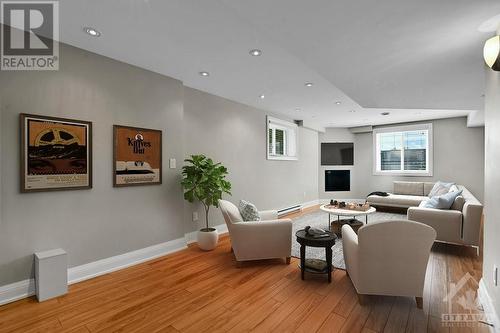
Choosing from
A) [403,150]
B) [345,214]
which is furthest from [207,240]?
[403,150]

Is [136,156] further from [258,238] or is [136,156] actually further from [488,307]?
[488,307]

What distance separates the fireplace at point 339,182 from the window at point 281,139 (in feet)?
6.94

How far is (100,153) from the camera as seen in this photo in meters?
2.95

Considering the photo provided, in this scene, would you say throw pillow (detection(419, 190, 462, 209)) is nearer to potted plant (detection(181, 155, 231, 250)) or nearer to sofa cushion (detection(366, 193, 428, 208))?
sofa cushion (detection(366, 193, 428, 208))

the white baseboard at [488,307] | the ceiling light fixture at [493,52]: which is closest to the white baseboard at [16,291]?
the white baseboard at [488,307]

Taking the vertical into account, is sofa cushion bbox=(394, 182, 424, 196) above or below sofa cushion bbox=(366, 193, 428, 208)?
above

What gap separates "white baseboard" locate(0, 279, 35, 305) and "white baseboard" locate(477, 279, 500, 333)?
161 inches

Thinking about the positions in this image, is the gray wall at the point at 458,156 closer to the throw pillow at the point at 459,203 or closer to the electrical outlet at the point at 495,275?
the throw pillow at the point at 459,203

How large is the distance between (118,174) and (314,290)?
272cm

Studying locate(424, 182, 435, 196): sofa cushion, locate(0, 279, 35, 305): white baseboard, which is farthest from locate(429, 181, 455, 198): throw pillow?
locate(0, 279, 35, 305): white baseboard

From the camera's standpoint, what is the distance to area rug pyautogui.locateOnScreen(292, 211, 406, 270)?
11.2ft

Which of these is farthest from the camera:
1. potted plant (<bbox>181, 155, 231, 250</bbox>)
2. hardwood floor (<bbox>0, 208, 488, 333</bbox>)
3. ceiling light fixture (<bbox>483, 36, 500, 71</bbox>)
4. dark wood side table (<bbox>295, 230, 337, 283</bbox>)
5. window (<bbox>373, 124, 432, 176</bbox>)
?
window (<bbox>373, 124, 432, 176</bbox>)

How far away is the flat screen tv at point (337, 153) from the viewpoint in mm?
8211

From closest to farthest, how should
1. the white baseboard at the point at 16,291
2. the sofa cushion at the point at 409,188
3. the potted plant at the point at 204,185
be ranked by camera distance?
the white baseboard at the point at 16,291
the potted plant at the point at 204,185
the sofa cushion at the point at 409,188
